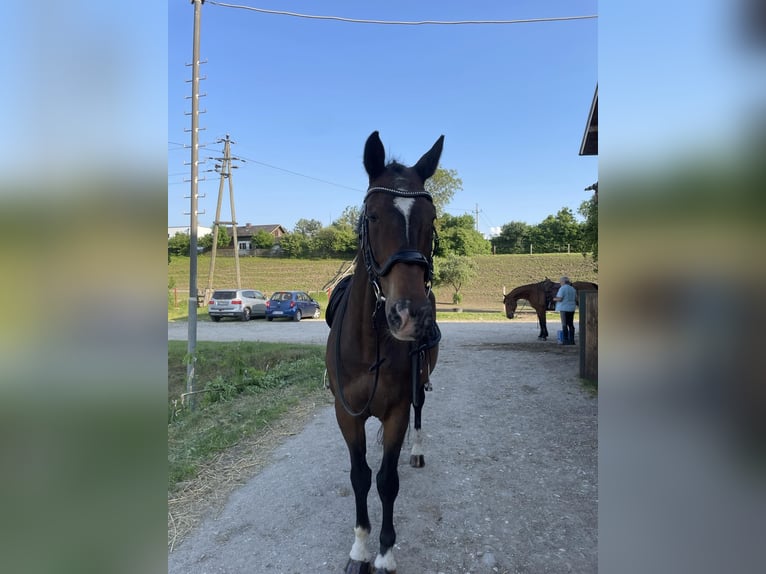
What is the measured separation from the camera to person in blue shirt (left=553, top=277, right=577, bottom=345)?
9523mm

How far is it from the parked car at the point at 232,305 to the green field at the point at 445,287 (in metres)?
6.05

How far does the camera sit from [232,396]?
6.42m

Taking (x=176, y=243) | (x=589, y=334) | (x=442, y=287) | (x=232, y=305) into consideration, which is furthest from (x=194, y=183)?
(x=442, y=287)

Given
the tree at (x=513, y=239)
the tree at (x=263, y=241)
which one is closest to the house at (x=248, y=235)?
the tree at (x=263, y=241)

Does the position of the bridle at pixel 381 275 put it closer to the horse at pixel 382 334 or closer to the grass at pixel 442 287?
the horse at pixel 382 334

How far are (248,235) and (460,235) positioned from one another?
34202 mm

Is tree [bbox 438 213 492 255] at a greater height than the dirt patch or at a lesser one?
greater

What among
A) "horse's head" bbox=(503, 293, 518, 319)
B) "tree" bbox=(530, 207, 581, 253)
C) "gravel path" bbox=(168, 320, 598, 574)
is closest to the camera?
"gravel path" bbox=(168, 320, 598, 574)

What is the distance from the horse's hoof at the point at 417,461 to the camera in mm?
3553

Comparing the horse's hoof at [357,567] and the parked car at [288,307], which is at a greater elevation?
the parked car at [288,307]

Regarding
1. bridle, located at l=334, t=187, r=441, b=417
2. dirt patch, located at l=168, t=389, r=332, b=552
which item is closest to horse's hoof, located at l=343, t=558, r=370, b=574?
bridle, located at l=334, t=187, r=441, b=417

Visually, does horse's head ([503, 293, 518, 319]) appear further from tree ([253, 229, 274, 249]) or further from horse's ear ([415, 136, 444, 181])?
tree ([253, 229, 274, 249])

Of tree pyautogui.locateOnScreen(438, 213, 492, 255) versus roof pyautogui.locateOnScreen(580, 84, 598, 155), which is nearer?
roof pyautogui.locateOnScreen(580, 84, 598, 155)
